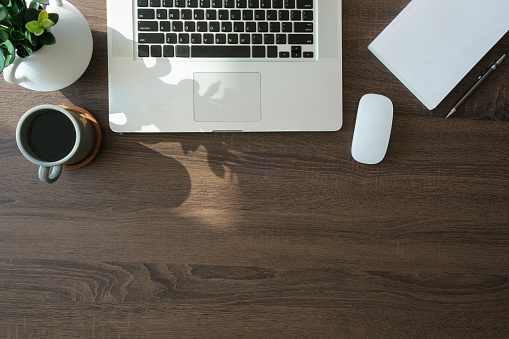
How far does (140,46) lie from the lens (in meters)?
0.69

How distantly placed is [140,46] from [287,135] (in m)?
0.29

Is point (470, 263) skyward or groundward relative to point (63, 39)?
groundward

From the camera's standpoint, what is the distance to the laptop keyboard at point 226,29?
692mm

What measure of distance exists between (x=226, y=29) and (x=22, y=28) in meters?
0.31

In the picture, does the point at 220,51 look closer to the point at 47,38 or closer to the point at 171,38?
the point at 171,38

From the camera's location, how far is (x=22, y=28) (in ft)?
1.92

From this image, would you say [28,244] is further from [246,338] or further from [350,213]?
[350,213]

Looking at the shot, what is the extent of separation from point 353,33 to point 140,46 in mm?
376

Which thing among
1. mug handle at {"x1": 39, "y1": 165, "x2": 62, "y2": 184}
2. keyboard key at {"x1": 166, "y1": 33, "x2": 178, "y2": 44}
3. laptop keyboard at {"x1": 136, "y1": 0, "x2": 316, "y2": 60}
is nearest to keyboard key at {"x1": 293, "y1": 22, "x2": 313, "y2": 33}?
laptop keyboard at {"x1": 136, "y1": 0, "x2": 316, "y2": 60}

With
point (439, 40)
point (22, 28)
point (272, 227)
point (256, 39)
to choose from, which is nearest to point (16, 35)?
point (22, 28)

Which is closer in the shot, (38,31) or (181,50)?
(38,31)

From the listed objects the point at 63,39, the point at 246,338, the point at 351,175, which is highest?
the point at 63,39

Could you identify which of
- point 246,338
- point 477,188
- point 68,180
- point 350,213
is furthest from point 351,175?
point 68,180

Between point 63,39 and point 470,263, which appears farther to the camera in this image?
point 470,263
